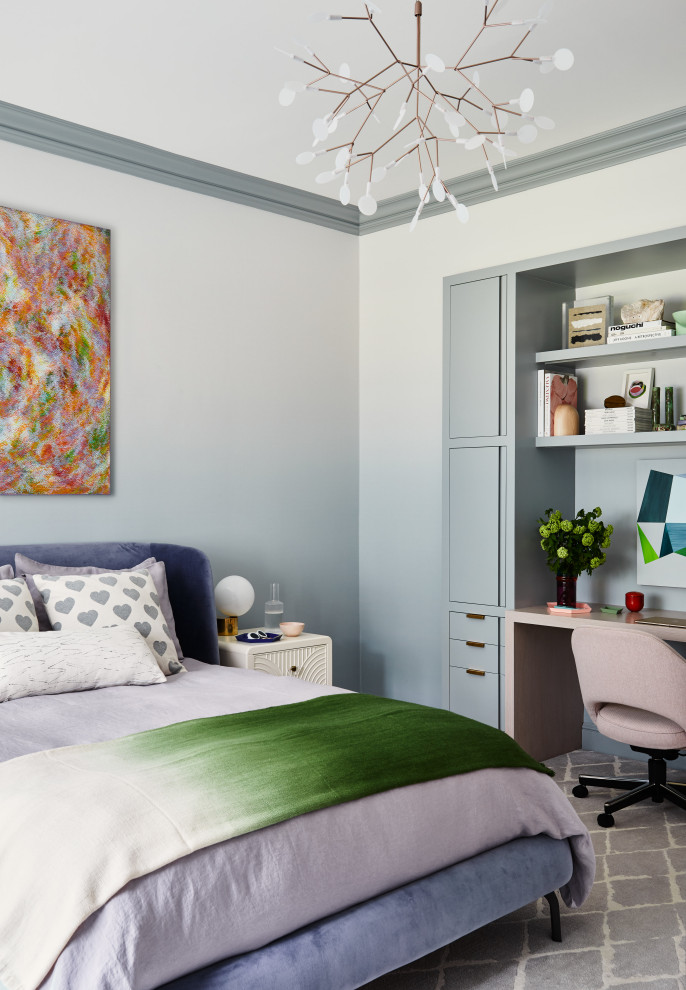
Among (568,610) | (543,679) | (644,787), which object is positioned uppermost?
(568,610)

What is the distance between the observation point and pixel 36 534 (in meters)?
3.83

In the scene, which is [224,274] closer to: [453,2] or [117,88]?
[117,88]

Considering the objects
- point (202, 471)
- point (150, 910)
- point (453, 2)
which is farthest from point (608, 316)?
point (150, 910)

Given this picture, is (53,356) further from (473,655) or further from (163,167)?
(473,655)

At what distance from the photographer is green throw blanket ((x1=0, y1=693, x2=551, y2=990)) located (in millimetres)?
1646

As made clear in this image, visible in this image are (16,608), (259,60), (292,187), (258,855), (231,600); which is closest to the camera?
(258,855)

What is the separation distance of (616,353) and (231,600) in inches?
81.7

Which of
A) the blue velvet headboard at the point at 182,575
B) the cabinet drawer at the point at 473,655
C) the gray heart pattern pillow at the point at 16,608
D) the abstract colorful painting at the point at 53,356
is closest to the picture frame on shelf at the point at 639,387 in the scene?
the cabinet drawer at the point at 473,655

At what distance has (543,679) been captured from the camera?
425 centimetres

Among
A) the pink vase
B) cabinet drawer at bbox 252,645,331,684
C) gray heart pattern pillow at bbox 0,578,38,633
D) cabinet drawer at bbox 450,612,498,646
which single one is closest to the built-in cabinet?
cabinet drawer at bbox 450,612,498,646

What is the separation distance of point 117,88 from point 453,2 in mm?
1400

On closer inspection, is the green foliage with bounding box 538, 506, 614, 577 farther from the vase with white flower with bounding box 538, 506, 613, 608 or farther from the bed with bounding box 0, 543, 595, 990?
the bed with bounding box 0, 543, 595, 990

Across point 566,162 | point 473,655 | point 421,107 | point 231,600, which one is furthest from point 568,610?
point 421,107

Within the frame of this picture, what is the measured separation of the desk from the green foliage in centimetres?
22
